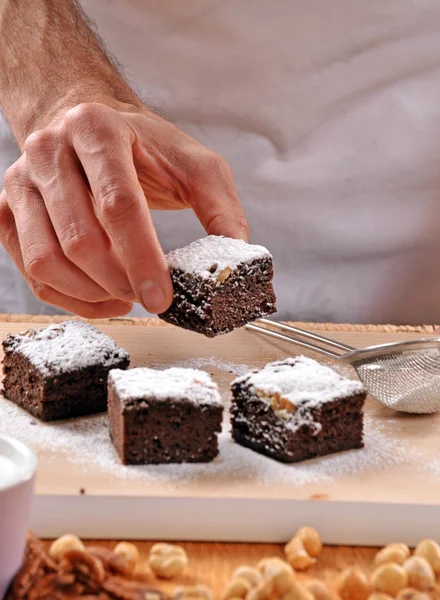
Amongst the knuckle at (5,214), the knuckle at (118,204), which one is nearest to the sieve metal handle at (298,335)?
the knuckle at (118,204)

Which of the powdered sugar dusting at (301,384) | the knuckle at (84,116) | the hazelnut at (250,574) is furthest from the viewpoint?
the knuckle at (84,116)

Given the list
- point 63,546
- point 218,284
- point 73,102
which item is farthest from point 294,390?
point 73,102

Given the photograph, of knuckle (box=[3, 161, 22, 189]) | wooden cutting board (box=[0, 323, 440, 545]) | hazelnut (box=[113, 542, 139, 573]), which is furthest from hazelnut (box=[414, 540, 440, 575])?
knuckle (box=[3, 161, 22, 189])

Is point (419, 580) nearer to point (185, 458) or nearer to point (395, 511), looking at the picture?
point (395, 511)

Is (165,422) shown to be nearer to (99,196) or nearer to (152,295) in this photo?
(152,295)

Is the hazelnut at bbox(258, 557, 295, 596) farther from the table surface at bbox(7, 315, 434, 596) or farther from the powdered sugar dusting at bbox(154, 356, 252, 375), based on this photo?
the powdered sugar dusting at bbox(154, 356, 252, 375)

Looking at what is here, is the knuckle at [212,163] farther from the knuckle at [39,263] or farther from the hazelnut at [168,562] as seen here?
the hazelnut at [168,562]
